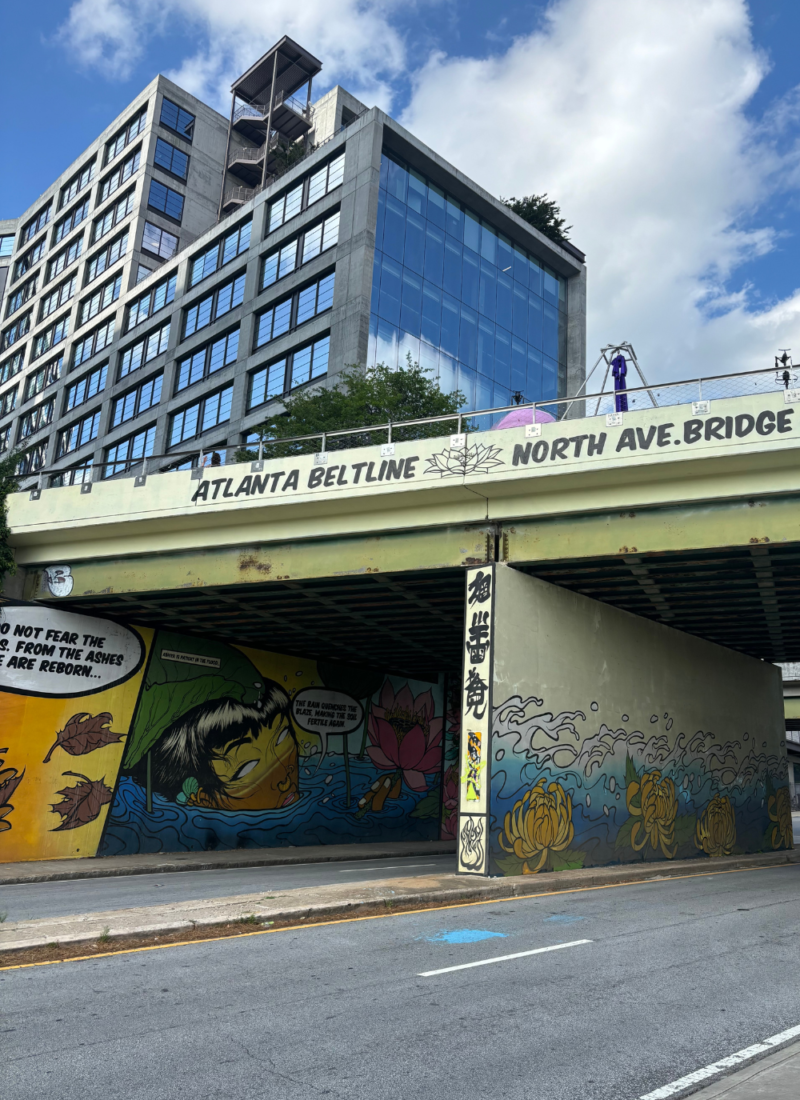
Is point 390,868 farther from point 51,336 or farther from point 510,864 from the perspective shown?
point 51,336

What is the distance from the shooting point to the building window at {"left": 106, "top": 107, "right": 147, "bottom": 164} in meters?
65.2

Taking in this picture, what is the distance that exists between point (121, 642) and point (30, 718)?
118 inches

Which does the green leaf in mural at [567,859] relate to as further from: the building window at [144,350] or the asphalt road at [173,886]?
the building window at [144,350]

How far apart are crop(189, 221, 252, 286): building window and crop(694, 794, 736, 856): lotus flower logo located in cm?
4246

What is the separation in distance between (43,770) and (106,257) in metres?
54.7

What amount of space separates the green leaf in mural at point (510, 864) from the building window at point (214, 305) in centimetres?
4254


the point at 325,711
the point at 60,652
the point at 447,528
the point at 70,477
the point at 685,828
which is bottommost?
the point at 685,828

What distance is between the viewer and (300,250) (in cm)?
4778

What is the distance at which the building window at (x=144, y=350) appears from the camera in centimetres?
5700

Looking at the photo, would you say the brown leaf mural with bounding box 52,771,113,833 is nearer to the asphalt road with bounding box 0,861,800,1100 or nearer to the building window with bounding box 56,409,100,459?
the asphalt road with bounding box 0,861,800,1100

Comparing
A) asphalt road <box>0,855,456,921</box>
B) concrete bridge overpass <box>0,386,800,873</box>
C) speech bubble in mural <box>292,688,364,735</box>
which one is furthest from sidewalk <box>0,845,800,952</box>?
speech bubble in mural <box>292,688,364,735</box>

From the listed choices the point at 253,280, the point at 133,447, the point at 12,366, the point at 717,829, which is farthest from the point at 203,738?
the point at 12,366

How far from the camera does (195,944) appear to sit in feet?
29.2

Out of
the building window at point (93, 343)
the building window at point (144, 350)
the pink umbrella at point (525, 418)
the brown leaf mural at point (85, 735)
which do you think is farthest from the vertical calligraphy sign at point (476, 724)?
the building window at point (93, 343)
